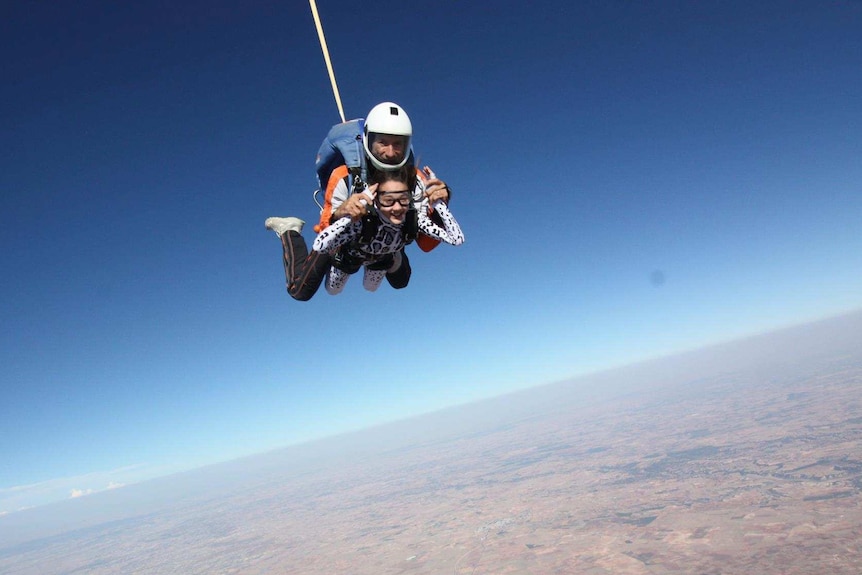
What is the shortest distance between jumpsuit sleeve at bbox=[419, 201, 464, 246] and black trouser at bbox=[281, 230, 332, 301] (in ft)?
3.89

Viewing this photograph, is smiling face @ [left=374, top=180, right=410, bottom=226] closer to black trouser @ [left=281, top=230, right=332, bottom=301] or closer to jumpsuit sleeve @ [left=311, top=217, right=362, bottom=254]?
jumpsuit sleeve @ [left=311, top=217, right=362, bottom=254]

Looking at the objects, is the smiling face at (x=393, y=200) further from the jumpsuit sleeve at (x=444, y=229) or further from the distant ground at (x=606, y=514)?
the distant ground at (x=606, y=514)

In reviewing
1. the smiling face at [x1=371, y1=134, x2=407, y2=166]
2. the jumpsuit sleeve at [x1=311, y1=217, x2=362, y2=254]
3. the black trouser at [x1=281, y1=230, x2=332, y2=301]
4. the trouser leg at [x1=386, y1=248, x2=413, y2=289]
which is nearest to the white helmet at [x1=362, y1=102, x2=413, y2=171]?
the smiling face at [x1=371, y1=134, x2=407, y2=166]

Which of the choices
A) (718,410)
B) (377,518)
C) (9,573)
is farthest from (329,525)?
(718,410)

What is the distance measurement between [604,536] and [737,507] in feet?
81.4

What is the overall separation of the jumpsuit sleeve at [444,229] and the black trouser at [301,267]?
3.89ft

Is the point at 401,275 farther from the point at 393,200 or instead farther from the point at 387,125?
the point at 387,125

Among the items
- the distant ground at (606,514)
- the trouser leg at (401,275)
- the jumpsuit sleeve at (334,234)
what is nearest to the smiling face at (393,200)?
the jumpsuit sleeve at (334,234)

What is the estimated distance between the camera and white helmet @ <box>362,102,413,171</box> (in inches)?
138

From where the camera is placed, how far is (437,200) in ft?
12.7

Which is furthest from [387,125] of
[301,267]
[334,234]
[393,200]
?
[301,267]

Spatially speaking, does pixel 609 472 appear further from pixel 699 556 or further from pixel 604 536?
pixel 699 556

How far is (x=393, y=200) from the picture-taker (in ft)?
11.9

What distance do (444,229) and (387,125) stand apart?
1070 millimetres
